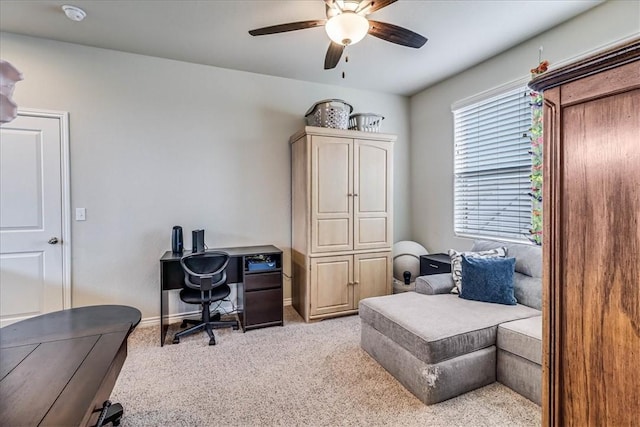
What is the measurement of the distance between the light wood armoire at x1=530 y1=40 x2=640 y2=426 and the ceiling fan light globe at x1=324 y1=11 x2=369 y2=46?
4.45 ft

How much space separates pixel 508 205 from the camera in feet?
10.4

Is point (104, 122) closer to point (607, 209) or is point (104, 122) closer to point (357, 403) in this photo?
point (357, 403)

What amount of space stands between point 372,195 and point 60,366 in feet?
9.84

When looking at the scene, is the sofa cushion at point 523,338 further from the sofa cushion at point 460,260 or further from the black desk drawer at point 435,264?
the black desk drawer at point 435,264

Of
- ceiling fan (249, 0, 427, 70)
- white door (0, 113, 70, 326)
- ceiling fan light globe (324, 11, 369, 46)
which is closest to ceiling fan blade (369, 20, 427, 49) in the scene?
ceiling fan (249, 0, 427, 70)

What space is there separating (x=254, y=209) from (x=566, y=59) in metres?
3.23

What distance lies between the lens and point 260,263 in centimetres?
318

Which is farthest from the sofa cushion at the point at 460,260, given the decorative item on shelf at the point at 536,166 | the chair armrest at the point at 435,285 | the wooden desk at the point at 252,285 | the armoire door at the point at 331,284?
the wooden desk at the point at 252,285

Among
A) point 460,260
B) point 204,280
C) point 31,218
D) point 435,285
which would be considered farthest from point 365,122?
point 31,218

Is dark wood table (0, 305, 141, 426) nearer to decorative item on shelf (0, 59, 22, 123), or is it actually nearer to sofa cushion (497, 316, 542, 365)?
decorative item on shelf (0, 59, 22, 123)

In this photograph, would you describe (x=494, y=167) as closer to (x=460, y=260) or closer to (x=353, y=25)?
(x=460, y=260)

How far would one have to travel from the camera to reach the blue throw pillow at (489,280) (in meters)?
2.49

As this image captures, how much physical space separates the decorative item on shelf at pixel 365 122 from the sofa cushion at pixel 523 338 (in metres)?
2.37

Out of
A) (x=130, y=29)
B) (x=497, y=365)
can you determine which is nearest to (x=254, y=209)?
(x=130, y=29)
